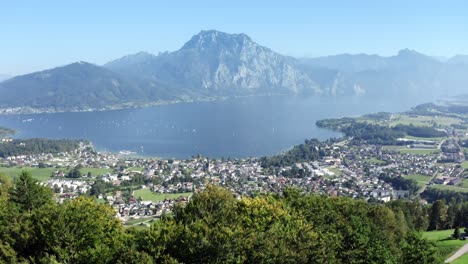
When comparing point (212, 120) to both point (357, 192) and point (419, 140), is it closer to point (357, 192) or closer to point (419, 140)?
point (419, 140)

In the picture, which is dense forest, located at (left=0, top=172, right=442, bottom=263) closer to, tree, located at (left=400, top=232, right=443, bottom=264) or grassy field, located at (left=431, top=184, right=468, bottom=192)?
tree, located at (left=400, top=232, right=443, bottom=264)

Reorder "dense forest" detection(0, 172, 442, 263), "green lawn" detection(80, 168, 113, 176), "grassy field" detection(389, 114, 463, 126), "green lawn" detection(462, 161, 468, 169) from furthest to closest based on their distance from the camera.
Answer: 1. "grassy field" detection(389, 114, 463, 126)
2. "green lawn" detection(462, 161, 468, 169)
3. "green lawn" detection(80, 168, 113, 176)
4. "dense forest" detection(0, 172, 442, 263)

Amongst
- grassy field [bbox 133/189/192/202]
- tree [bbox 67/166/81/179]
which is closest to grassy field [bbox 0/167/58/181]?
tree [bbox 67/166/81/179]

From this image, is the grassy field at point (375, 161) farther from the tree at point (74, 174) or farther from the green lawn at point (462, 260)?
the green lawn at point (462, 260)

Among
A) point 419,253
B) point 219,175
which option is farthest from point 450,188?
point 419,253

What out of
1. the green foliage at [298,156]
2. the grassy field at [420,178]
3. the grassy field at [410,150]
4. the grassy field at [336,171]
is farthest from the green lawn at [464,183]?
the green foliage at [298,156]

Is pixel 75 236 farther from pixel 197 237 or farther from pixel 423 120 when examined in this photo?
pixel 423 120
